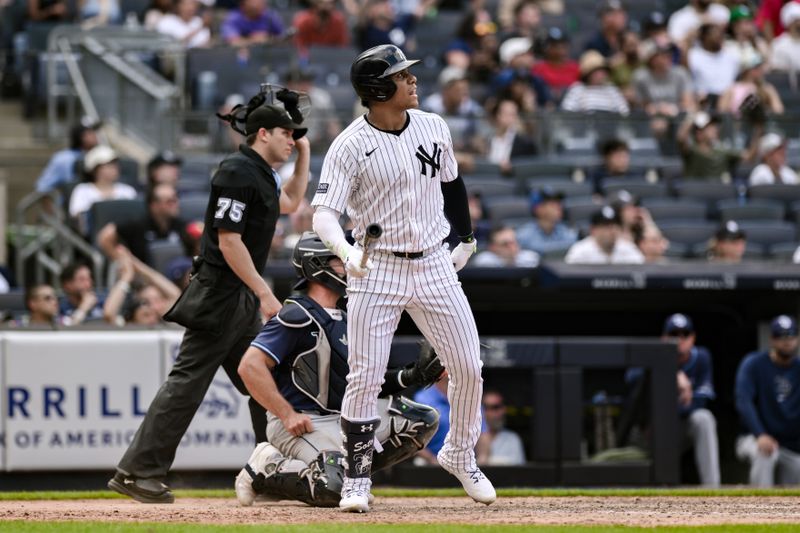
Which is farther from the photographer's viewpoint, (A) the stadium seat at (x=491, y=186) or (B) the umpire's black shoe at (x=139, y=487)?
(A) the stadium seat at (x=491, y=186)

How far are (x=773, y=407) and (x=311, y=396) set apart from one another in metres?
4.92

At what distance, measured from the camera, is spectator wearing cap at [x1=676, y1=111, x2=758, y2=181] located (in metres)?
14.1

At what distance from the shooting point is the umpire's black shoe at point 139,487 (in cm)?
679

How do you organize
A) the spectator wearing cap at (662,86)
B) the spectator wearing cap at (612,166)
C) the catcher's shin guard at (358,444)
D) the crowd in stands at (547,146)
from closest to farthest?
the catcher's shin guard at (358,444)
the crowd in stands at (547,146)
the spectator wearing cap at (612,166)
the spectator wearing cap at (662,86)

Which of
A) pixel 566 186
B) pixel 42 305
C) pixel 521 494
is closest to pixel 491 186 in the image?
pixel 566 186

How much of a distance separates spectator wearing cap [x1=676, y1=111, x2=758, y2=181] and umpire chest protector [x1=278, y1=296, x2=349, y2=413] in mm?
7969

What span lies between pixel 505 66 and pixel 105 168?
517cm

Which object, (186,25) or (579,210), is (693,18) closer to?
(579,210)

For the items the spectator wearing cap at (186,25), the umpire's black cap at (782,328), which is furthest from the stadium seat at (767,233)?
the spectator wearing cap at (186,25)

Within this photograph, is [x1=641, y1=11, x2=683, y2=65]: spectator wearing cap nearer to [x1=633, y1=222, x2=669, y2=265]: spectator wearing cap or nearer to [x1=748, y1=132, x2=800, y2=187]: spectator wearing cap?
[x1=748, y1=132, x2=800, y2=187]: spectator wearing cap

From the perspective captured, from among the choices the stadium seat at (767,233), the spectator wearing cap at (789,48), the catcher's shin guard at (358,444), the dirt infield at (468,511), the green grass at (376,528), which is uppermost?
the spectator wearing cap at (789,48)

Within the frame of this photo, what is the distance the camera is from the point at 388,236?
616 centimetres

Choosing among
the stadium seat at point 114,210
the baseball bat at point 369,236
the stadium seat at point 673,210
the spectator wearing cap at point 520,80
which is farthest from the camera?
the spectator wearing cap at point 520,80

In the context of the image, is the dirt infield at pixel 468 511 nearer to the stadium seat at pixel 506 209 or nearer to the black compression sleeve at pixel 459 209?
the black compression sleeve at pixel 459 209
